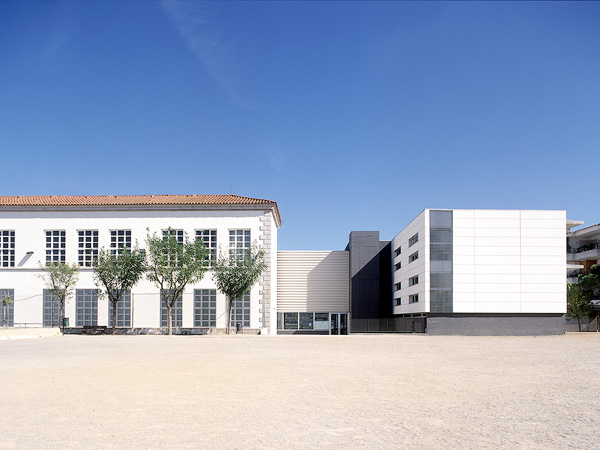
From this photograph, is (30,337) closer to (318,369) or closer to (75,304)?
(75,304)

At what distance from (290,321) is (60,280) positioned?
26697 millimetres

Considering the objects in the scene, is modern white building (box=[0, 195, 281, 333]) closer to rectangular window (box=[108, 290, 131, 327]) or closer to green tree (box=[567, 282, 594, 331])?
rectangular window (box=[108, 290, 131, 327])

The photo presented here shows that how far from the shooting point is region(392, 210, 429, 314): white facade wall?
152 ft

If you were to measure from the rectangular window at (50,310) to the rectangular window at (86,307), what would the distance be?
1696 millimetres

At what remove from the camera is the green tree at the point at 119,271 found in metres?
44.1

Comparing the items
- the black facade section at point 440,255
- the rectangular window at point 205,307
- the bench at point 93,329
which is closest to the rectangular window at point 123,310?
the bench at point 93,329

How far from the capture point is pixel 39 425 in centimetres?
872

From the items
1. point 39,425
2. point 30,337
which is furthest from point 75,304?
point 39,425

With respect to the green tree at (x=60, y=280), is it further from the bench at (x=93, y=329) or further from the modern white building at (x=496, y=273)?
the modern white building at (x=496, y=273)

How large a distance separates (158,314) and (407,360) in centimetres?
3203

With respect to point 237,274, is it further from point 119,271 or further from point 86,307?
point 86,307

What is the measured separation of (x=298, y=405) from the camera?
10.4 metres

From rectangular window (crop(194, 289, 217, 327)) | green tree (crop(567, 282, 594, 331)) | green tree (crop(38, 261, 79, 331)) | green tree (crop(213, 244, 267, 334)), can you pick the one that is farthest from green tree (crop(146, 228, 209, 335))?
green tree (crop(567, 282, 594, 331))

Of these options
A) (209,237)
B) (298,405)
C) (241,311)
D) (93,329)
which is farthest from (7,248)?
(298,405)
